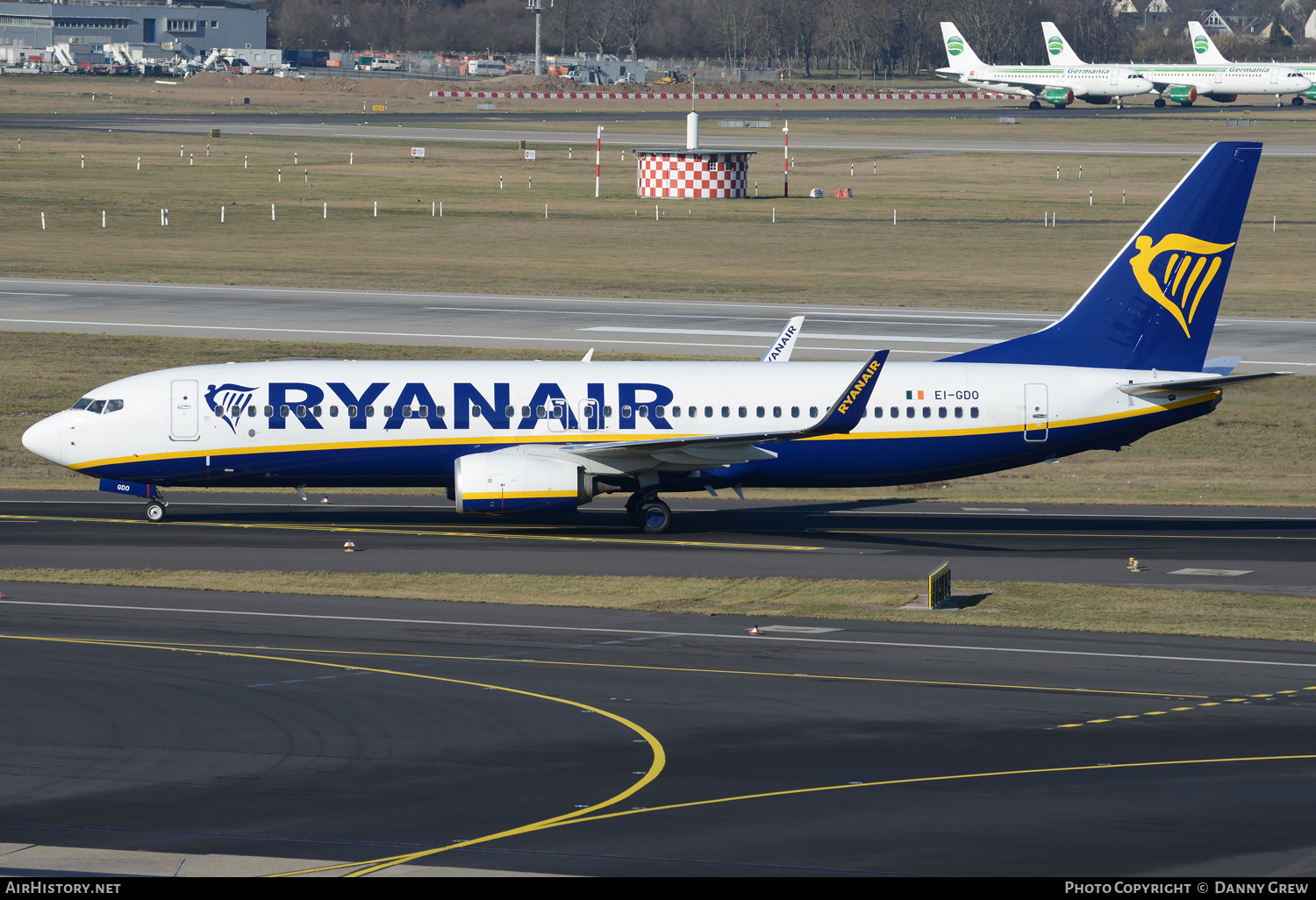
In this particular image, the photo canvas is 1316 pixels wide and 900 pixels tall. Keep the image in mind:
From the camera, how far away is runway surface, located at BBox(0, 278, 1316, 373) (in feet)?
233

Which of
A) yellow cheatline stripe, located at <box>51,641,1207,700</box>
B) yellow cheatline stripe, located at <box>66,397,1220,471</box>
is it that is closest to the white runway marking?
yellow cheatline stripe, located at <box>66,397,1220,471</box>

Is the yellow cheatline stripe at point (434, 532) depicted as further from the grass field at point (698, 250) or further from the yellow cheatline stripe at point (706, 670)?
the yellow cheatline stripe at point (706, 670)

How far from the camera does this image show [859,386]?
4044 centimetres

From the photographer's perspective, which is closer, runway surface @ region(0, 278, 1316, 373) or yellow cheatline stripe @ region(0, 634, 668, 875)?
yellow cheatline stripe @ region(0, 634, 668, 875)

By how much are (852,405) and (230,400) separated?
16.1 metres

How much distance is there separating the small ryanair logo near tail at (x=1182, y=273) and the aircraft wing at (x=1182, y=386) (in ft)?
7.80

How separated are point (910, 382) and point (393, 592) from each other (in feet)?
50.4

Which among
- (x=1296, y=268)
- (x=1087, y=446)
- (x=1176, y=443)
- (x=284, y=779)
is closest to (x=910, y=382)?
(x=1087, y=446)

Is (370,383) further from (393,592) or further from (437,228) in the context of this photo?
(437,228)

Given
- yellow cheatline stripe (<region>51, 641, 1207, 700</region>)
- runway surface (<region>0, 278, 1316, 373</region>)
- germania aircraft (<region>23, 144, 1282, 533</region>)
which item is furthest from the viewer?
runway surface (<region>0, 278, 1316, 373</region>)

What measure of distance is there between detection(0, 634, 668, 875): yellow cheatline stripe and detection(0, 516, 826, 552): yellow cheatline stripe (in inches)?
520

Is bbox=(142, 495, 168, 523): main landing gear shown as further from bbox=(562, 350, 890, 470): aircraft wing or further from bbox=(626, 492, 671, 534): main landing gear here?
bbox=(626, 492, 671, 534): main landing gear

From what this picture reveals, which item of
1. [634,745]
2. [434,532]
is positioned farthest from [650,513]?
[634,745]

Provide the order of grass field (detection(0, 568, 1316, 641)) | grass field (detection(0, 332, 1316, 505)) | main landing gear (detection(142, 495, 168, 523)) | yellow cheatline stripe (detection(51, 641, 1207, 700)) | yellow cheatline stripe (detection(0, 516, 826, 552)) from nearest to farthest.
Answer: yellow cheatline stripe (detection(51, 641, 1207, 700)) → grass field (detection(0, 568, 1316, 641)) → yellow cheatline stripe (detection(0, 516, 826, 552)) → main landing gear (detection(142, 495, 168, 523)) → grass field (detection(0, 332, 1316, 505))
